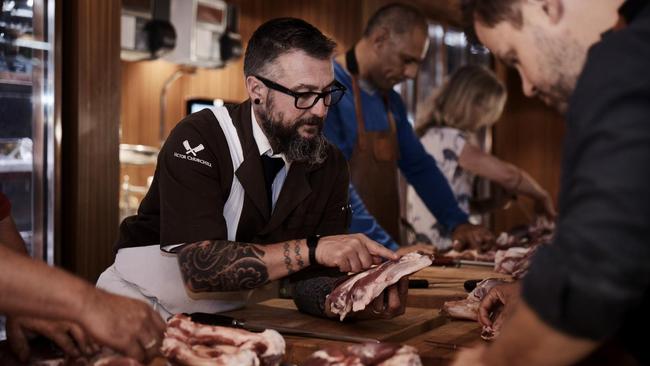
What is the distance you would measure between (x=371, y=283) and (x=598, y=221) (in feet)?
4.07

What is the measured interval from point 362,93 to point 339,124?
0.28m

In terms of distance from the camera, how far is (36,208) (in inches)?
180

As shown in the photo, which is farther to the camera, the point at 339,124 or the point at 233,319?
the point at 339,124

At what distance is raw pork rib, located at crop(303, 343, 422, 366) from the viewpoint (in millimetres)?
1727

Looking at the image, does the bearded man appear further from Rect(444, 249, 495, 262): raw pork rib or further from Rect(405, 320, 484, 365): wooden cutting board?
Rect(444, 249, 495, 262): raw pork rib

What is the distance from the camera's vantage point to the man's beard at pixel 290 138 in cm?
280

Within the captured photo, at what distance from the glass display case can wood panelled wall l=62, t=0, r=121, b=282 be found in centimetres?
9

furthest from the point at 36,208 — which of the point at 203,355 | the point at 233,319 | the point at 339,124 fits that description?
the point at 203,355

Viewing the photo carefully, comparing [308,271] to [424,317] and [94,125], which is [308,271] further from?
[94,125]

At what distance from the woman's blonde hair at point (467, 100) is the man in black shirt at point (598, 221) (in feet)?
14.1

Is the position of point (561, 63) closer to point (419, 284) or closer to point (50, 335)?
point (50, 335)

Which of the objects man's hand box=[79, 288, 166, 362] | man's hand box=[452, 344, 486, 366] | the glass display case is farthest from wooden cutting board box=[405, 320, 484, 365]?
the glass display case

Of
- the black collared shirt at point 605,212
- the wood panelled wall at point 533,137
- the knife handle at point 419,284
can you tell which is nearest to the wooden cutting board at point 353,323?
the knife handle at point 419,284

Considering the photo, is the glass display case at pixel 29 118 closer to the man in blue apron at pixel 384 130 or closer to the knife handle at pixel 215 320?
the man in blue apron at pixel 384 130
